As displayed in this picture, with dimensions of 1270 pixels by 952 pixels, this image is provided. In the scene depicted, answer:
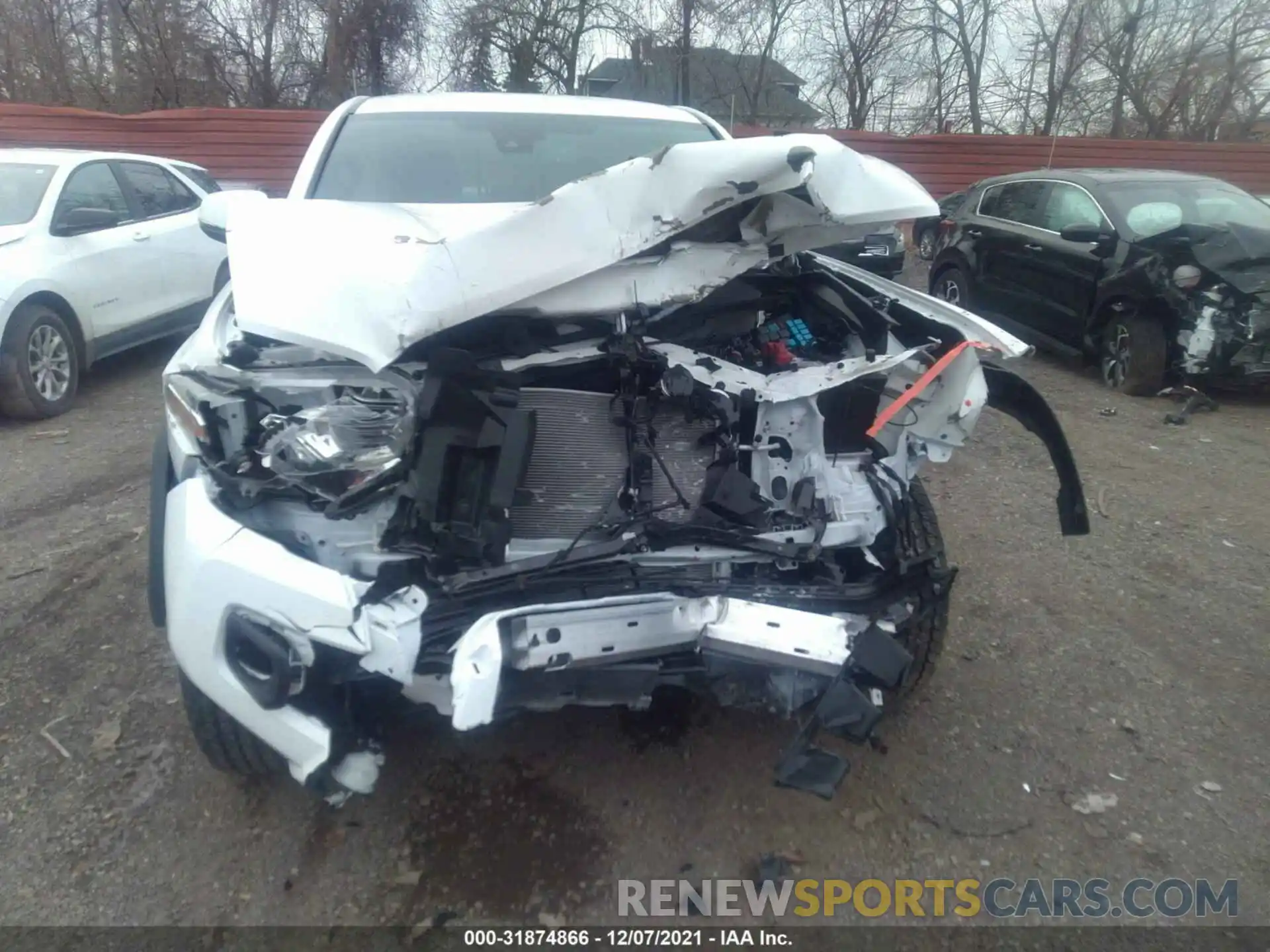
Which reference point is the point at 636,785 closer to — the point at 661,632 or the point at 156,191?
the point at 661,632

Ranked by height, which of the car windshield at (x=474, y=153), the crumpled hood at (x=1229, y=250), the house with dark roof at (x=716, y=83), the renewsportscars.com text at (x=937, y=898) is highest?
the house with dark roof at (x=716, y=83)

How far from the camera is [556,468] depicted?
7.43ft

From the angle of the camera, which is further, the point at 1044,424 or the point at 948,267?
the point at 948,267

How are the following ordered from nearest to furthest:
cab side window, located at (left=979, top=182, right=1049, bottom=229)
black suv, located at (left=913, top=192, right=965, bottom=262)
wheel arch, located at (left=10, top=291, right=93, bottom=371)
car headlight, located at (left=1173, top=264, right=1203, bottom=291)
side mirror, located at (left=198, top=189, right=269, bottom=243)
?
side mirror, located at (left=198, top=189, right=269, bottom=243)
wheel arch, located at (left=10, top=291, right=93, bottom=371)
car headlight, located at (left=1173, top=264, right=1203, bottom=291)
cab side window, located at (left=979, top=182, right=1049, bottom=229)
black suv, located at (left=913, top=192, right=965, bottom=262)

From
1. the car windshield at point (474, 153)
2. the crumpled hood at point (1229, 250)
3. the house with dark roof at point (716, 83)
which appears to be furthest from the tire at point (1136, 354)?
the house with dark roof at point (716, 83)

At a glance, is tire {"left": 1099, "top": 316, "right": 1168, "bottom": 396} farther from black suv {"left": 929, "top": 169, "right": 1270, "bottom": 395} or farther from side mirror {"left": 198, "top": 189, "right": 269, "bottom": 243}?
side mirror {"left": 198, "top": 189, "right": 269, "bottom": 243}

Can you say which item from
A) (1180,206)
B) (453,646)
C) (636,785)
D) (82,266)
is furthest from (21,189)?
(1180,206)

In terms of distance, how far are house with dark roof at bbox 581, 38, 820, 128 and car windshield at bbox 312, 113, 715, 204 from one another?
17032mm

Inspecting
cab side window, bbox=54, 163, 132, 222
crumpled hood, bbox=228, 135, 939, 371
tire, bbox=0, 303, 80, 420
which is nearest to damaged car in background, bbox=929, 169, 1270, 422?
crumpled hood, bbox=228, 135, 939, 371

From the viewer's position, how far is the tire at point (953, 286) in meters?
8.01

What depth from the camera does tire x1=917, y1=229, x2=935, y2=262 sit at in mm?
11617

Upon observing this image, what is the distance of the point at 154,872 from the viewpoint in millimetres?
2203

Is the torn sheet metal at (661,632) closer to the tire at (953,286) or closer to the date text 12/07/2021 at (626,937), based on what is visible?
the date text 12/07/2021 at (626,937)

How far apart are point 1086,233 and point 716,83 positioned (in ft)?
54.4
